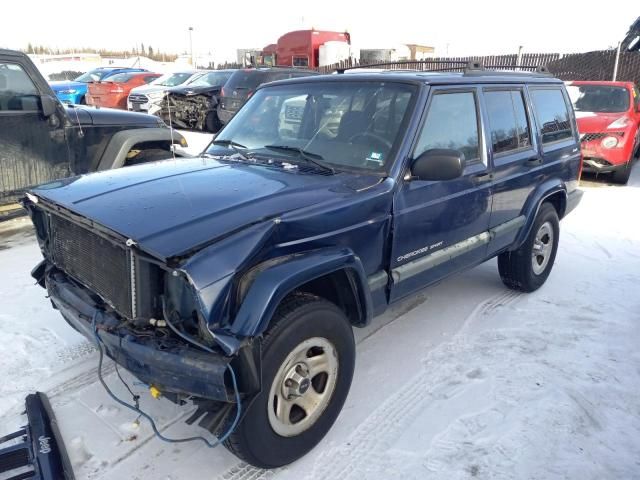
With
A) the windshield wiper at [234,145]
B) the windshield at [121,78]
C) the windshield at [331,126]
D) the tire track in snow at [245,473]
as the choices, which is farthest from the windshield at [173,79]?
the tire track in snow at [245,473]

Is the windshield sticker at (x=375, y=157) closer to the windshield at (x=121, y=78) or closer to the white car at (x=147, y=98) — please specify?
the white car at (x=147, y=98)

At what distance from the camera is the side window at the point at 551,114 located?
4539mm

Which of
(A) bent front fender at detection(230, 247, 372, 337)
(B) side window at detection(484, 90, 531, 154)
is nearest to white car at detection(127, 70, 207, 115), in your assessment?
(B) side window at detection(484, 90, 531, 154)

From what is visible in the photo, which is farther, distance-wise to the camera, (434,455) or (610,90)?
(610,90)

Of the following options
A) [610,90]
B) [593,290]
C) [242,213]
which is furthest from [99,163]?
[610,90]

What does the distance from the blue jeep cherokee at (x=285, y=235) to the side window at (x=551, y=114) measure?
1.20ft

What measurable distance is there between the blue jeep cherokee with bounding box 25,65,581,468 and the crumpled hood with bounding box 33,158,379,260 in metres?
0.01

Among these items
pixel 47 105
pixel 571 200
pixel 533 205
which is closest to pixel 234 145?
pixel 533 205

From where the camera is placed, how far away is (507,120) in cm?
409

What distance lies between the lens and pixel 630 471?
267cm

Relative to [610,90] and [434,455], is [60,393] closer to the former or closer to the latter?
[434,455]

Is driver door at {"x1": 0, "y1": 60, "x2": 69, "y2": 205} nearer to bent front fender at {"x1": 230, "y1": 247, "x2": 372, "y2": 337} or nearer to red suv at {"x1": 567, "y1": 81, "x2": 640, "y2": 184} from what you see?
bent front fender at {"x1": 230, "y1": 247, "x2": 372, "y2": 337}

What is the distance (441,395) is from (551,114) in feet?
9.74

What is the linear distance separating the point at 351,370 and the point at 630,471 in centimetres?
154
